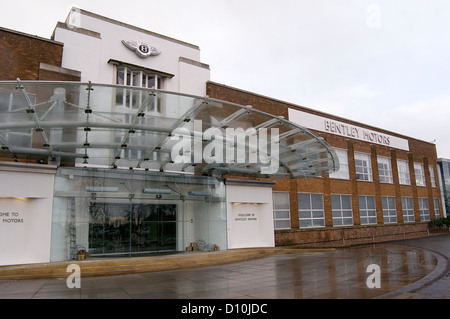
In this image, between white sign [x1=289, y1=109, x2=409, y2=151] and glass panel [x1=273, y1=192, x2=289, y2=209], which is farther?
white sign [x1=289, y1=109, x2=409, y2=151]

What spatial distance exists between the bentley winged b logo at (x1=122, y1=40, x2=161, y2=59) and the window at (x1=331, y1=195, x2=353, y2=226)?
50.8ft

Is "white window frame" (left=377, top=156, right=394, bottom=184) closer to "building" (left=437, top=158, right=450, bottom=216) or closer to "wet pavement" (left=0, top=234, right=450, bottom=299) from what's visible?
"building" (left=437, top=158, right=450, bottom=216)

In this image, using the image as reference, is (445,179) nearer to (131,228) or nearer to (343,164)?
(343,164)

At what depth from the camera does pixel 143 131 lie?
476 inches

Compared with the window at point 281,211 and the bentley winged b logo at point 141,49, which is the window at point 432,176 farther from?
the bentley winged b logo at point 141,49

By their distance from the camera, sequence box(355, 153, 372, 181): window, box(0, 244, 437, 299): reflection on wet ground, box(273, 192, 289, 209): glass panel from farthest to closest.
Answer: box(355, 153, 372, 181): window, box(273, 192, 289, 209): glass panel, box(0, 244, 437, 299): reflection on wet ground

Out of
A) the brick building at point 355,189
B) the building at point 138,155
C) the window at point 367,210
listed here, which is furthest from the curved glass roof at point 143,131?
the window at point 367,210

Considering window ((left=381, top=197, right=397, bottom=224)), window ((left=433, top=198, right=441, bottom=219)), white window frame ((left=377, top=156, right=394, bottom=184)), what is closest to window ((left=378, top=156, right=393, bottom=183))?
white window frame ((left=377, top=156, right=394, bottom=184))

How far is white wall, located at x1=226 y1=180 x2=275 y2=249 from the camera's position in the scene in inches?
691

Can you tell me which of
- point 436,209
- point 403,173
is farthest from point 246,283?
point 436,209

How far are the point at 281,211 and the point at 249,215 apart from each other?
12.0 ft

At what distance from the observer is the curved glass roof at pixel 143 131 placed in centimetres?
993

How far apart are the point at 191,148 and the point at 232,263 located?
4981mm

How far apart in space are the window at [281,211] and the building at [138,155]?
83 millimetres
